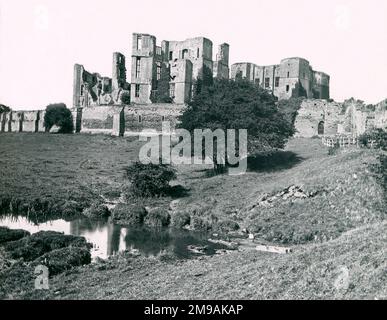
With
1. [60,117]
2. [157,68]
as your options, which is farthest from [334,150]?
[60,117]

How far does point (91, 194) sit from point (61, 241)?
11.7m

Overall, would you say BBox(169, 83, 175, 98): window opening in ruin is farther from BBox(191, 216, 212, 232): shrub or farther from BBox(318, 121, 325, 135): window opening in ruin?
BBox(191, 216, 212, 232): shrub

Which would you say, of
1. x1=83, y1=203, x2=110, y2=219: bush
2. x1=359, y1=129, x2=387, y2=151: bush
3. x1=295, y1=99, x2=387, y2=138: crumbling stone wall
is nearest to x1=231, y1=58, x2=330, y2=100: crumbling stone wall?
x1=295, y1=99, x2=387, y2=138: crumbling stone wall

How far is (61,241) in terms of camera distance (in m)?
20.1

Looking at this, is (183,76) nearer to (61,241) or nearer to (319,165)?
(319,165)

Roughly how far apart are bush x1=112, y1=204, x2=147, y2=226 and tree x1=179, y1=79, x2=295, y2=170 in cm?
1043

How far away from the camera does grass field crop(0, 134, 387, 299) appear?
12.1 m

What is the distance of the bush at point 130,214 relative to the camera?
26594 mm

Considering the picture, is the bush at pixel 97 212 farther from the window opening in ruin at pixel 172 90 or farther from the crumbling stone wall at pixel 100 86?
the crumbling stone wall at pixel 100 86

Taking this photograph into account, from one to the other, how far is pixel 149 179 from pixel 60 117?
30.7 m

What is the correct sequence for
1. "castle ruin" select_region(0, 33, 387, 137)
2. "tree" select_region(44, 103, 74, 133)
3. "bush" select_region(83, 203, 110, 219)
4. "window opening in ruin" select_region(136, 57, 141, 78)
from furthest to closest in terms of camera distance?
"tree" select_region(44, 103, 74, 133) → "window opening in ruin" select_region(136, 57, 141, 78) → "castle ruin" select_region(0, 33, 387, 137) → "bush" select_region(83, 203, 110, 219)

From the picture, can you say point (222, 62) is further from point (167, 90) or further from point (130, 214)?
point (130, 214)

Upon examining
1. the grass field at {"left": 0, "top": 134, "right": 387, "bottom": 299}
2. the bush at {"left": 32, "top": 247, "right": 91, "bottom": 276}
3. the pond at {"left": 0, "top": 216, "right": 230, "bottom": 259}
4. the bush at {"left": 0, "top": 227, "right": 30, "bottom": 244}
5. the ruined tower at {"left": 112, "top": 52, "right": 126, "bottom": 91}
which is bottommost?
the pond at {"left": 0, "top": 216, "right": 230, "bottom": 259}
